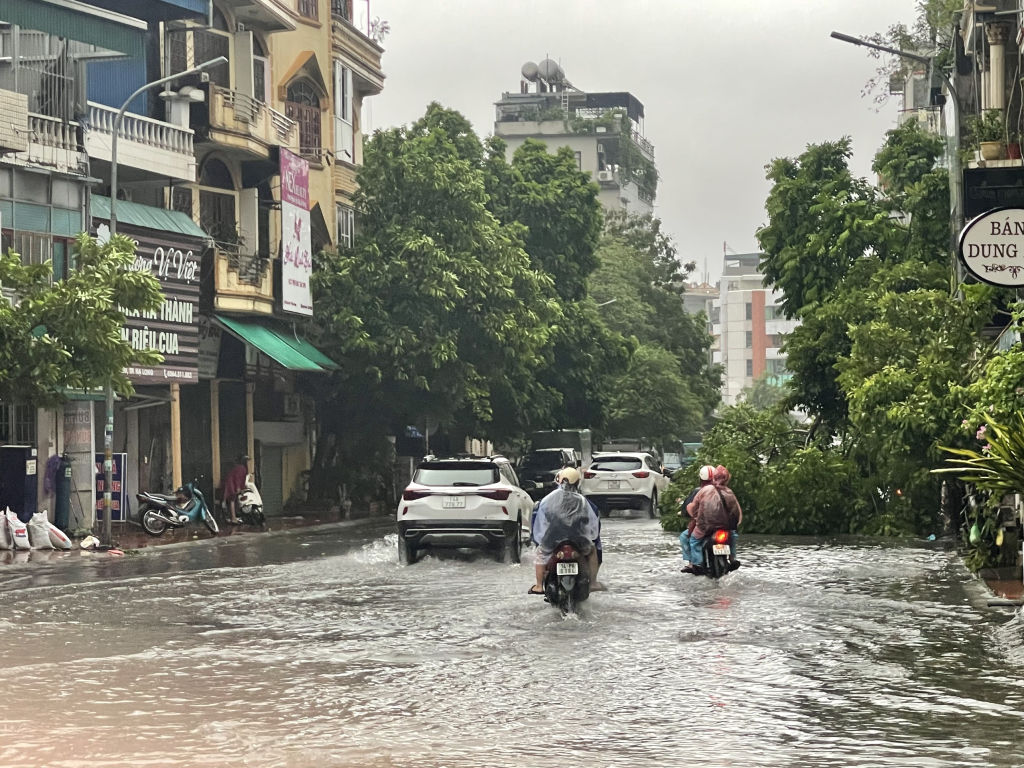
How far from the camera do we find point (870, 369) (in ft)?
93.7

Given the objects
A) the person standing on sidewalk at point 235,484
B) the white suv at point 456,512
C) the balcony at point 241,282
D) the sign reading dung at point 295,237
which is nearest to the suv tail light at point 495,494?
the white suv at point 456,512

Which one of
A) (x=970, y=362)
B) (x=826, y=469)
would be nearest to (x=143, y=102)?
(x=826, y=469)

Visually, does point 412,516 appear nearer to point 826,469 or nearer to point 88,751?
point 826,469

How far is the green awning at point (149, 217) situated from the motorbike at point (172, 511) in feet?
18.7

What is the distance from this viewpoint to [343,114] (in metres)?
47.9

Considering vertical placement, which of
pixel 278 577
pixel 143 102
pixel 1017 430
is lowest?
pixel 278 577

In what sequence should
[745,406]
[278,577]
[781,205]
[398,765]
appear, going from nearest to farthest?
[398,765]
[278,577]
[745,406]
[781,205]

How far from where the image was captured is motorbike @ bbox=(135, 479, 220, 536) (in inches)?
1288

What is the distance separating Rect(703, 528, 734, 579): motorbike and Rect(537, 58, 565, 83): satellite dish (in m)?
105

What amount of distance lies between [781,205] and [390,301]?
435 inches

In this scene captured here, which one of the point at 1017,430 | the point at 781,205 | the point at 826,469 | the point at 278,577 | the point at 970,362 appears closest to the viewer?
the point at 1017,430

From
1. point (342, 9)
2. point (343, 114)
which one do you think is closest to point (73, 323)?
point (343, 114)

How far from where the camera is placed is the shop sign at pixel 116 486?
106ft

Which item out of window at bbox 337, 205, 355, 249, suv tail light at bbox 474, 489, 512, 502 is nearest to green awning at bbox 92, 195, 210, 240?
window at bbox 337, 205, 355, 249
